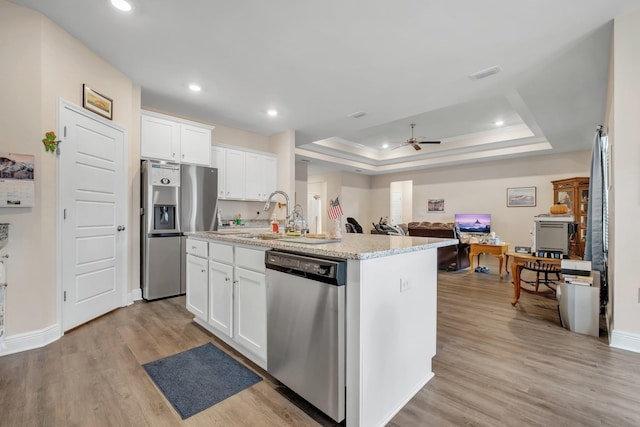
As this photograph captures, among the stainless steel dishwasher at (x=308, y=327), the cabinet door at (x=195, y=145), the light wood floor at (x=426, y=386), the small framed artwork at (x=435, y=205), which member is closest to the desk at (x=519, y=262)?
the light wood floor at (x=426, y=386)

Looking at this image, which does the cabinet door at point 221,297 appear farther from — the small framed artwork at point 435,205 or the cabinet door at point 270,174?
the small framed artwork at point 435,205

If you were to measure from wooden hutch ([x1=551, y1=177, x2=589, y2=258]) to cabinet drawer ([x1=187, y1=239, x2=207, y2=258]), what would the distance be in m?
7.27

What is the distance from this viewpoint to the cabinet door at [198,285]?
265 centimetres

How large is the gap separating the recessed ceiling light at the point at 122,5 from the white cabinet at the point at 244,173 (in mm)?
2571

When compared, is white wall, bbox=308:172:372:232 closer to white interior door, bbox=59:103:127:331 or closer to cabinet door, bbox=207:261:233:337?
white interior door, bbox=59:103:127:331

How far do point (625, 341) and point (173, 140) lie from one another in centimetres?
555

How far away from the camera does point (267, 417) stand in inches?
62.2

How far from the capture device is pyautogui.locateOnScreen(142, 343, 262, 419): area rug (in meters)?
1.72

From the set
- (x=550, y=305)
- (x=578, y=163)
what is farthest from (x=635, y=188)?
(x=578, y=163)

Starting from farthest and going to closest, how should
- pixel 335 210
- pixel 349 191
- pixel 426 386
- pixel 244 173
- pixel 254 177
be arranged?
pixel 349 191
pixel 254 177
pixel 244 173
pixel 335 210
pixel 426 386

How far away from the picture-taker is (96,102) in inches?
121

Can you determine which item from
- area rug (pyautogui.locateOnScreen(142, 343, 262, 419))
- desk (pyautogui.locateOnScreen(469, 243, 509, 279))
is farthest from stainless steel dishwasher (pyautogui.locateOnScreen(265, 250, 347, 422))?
desk (pyautogui.locateOnScreen(469, 243, 509, 279))

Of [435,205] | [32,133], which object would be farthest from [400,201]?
[32,133]

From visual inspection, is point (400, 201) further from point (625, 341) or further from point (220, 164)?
point (625, 341)
